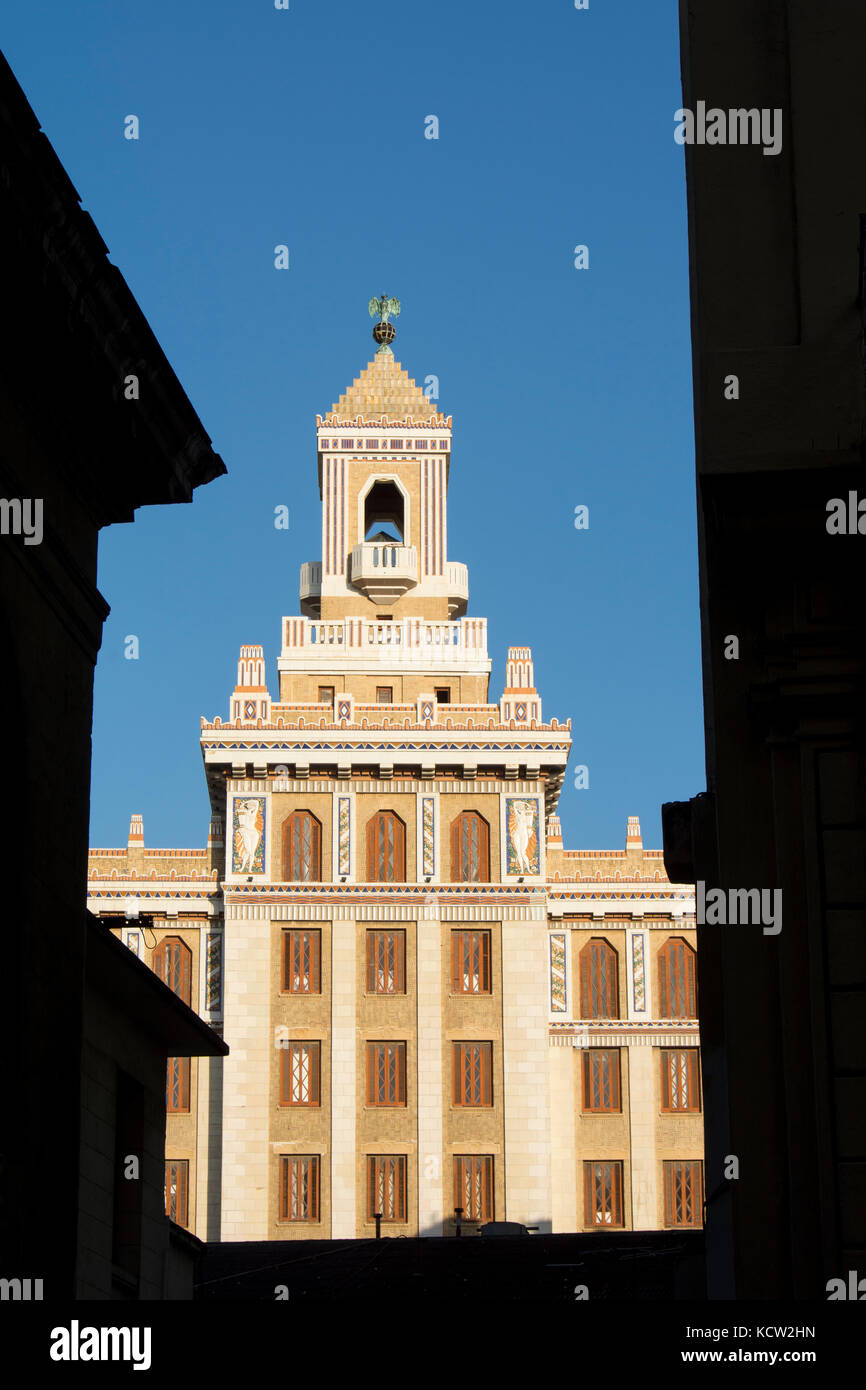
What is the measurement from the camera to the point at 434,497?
77250mm

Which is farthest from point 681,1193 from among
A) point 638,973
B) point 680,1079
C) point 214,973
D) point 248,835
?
point 248,835

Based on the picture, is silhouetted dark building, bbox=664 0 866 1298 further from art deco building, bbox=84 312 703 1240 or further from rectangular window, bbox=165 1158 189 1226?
rectangular window, bbox=165 1158 189 1226

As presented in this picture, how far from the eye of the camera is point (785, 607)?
54.2ft

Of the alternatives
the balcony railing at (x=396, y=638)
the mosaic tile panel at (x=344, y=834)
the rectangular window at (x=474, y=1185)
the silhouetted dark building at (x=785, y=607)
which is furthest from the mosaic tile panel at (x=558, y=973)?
the silhouetted dark building at (x=785, y=607)

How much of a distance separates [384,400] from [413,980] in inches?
966

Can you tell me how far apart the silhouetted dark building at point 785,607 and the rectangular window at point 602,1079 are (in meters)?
48.5

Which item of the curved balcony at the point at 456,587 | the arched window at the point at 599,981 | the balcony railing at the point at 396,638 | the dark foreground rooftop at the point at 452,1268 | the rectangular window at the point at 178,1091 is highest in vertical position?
the curved balcony at the point at 456,587

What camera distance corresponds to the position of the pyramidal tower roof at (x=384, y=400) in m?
78.6

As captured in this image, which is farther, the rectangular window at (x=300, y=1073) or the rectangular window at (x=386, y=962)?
the rectangular window at (x=386, y=962)

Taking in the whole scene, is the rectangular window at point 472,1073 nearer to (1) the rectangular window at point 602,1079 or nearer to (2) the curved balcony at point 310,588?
(1) the rectangular window at point 602,1079

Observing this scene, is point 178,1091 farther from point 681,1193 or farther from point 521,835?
point 681,1193

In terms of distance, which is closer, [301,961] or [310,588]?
[301,961]
